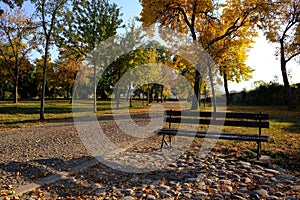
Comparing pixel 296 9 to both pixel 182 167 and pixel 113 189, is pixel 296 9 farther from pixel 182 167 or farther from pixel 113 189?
pixel 113 189

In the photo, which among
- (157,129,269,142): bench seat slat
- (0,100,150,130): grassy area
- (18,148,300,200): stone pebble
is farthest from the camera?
(0,100,150,130): grassy area

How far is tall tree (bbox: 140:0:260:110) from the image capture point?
55.6 feet

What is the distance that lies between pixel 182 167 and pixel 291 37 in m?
23.4

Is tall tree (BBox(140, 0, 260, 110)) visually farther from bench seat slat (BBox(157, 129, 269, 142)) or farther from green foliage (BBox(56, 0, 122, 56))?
bench seat slat (BBox(157, 129, 269, 142))

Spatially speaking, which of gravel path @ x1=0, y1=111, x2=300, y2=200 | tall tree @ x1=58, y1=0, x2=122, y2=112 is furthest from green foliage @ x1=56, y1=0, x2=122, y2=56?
gravel path @ x1=0, y1=111, x2=300, y2=200

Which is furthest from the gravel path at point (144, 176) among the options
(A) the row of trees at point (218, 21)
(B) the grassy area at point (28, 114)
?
(A) the row of trees at point (218, 21)

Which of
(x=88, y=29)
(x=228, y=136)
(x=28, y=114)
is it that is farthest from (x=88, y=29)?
(x=228, y=136)

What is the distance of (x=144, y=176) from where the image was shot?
5000 millimetres

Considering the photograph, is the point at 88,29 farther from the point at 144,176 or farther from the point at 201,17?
the point at 144,176

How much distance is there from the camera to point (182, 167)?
550 centimetres

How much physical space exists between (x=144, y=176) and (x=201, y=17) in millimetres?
15996

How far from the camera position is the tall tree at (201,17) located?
55.6 ft

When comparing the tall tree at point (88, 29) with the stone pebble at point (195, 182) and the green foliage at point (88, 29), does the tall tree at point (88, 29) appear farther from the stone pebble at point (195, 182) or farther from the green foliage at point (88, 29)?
the stone pebble at point (195, 182)

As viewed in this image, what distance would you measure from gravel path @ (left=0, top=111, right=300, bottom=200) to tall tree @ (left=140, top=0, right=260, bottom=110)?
11.6 m
